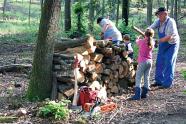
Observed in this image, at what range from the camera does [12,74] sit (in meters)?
13.0

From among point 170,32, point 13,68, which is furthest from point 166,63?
point 13,68

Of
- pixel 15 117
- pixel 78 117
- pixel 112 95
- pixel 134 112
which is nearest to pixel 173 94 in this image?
pixel 112 95

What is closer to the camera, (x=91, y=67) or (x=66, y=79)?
(x=66, y=79)

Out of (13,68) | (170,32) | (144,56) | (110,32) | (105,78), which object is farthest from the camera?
(13,68)

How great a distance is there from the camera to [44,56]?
9445 mm

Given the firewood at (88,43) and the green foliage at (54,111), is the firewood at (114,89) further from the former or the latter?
the green foliage at (54,111)

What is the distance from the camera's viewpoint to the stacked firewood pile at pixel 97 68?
938cm

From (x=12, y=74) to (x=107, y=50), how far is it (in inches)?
153

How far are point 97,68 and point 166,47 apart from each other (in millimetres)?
2264

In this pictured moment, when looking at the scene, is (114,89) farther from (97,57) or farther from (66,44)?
(66,44)

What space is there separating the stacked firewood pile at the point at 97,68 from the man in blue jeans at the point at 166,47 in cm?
73

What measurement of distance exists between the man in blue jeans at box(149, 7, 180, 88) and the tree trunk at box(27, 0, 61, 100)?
9.83ft

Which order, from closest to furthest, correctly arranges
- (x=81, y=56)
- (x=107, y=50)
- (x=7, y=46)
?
(x=81, y=56)
(x=107, y=50)
(x=7, y=46)

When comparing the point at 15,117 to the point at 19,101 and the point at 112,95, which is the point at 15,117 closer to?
the point at 19,101
